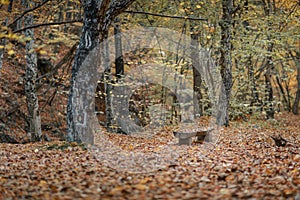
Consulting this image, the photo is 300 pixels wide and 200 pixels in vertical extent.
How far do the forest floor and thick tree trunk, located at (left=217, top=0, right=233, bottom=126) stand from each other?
6.14 m

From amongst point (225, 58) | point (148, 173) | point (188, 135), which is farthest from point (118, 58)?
point (148, 173)

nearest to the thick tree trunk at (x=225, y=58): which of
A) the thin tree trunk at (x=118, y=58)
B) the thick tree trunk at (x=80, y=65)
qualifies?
the thin tree trunk at (x=118, y=58)

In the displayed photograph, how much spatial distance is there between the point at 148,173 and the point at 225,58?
32.7ft

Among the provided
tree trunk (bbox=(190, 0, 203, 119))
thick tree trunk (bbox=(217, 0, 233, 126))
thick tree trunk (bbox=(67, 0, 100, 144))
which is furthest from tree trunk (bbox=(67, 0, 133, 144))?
tree trunk (bbox=(190, 0, 203, 119))

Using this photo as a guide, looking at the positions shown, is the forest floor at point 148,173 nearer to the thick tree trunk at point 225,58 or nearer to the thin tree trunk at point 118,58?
the thick tree trunk at point 225,58

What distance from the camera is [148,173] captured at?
585cm

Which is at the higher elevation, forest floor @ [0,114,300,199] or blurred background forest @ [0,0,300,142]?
blurred background forest @ [0,0,300,142]

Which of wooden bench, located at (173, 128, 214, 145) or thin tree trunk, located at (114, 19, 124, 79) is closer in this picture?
wooden bench, located at (173, 128, 214, 145)

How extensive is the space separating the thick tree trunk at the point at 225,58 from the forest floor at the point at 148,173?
6.14m

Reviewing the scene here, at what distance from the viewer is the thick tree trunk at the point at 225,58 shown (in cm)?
1443

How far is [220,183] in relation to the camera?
526cm

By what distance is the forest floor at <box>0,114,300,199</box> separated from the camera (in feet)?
15.3

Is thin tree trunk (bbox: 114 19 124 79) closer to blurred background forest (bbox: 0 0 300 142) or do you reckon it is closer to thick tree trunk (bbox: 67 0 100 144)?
blurred background forest (bbox: 0 0 300 142)

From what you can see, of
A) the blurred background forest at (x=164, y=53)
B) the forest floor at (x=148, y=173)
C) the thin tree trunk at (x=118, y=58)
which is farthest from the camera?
the thin tree trunk at (x=118, y=58)
